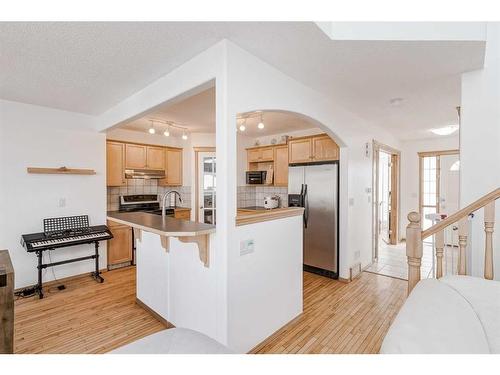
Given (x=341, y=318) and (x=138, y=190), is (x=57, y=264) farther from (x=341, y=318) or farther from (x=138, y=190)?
(x=341, y=318)

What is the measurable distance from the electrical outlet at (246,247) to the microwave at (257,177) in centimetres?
321

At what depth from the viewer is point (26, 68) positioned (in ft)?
7.25

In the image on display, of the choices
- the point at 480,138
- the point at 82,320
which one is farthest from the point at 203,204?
the point at 480,138

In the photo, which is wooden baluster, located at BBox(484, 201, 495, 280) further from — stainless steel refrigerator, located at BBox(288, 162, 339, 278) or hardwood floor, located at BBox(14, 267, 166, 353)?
hardwood floor, located at BBox(14, 267, 166, 353)

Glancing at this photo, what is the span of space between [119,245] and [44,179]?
1.42 metres

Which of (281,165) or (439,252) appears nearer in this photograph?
(439,252)

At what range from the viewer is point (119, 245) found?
4074 mm

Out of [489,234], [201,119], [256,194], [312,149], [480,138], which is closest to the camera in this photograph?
[489,234]

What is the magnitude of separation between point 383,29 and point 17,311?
4413 mm

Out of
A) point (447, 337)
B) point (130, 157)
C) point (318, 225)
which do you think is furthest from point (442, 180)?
point (130, 157)

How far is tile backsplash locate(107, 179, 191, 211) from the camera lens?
4.45 meters

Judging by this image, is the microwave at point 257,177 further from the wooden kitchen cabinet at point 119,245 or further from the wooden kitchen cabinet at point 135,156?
the wooden kitchen cabinet at point 119,245

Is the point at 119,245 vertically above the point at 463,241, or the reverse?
the point at 463,241

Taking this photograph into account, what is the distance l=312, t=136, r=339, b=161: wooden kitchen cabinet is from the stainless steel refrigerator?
0.18 meters
